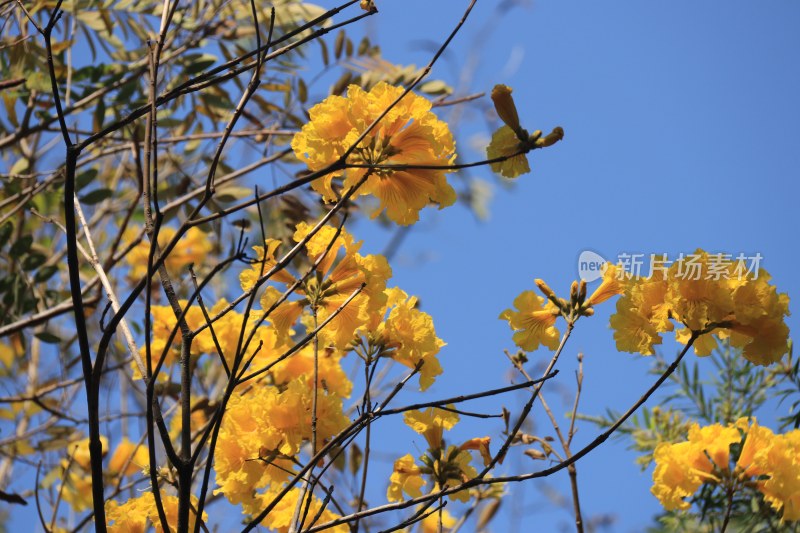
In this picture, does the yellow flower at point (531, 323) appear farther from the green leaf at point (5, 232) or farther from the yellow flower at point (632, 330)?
the green leaf at point (5, 232)

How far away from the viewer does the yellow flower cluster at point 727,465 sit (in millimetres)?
1990

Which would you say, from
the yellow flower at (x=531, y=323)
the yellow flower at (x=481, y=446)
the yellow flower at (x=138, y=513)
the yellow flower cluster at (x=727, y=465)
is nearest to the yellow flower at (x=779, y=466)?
the yellow flower cluster at (x=727, y=465)

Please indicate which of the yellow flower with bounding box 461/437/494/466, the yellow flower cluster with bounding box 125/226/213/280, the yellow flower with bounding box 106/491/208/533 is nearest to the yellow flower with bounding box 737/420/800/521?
the yellow flower with bounding box 461/437/494/466

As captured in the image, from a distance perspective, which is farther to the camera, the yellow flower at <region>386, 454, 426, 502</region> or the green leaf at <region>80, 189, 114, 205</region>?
the green leaf at <region>80, 189, 114, 205</region>

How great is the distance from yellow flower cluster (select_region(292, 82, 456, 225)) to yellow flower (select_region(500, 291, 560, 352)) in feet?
1.23

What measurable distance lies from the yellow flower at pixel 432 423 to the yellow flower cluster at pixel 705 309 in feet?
1.26

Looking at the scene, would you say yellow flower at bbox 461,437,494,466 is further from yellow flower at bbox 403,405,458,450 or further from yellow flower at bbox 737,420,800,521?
yellow flower at bbox 737,420,800,521

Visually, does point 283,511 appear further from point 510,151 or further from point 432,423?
point 510,151

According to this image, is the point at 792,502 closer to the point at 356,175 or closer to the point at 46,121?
the point at 356,175

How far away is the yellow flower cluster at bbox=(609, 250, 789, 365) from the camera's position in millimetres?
1510

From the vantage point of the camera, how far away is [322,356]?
2.04m

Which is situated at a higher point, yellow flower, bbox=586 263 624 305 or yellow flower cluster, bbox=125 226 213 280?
yellow flower cluster, bbox=125 226 213 280

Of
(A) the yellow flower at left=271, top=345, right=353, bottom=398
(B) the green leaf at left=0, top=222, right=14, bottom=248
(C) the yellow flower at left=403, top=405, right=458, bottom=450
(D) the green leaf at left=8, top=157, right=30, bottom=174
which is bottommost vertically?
(C) the yellow flower at left=403, top=405, right=458, bottom=450

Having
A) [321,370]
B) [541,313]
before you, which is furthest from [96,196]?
[541,313]
